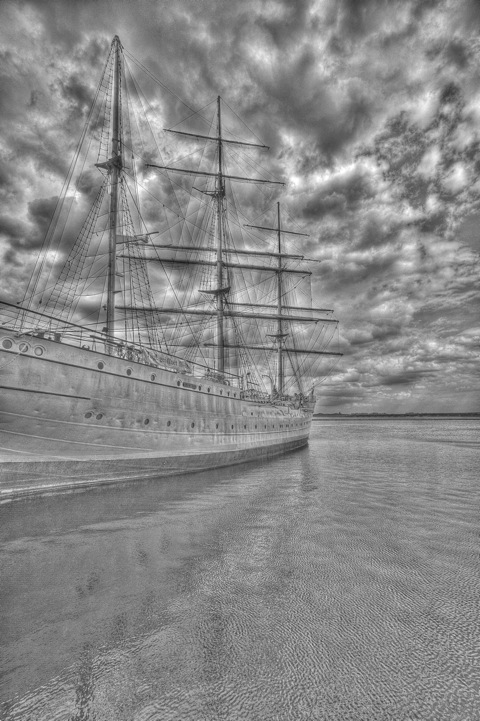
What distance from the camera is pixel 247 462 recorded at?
21.4 m

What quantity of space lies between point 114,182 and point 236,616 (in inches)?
719

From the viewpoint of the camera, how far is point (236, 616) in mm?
3928

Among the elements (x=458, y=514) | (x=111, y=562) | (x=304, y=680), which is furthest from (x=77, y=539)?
(x=458, y=514)

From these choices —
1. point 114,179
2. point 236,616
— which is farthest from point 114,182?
point 236,616

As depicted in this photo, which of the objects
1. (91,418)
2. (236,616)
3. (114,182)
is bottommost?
(236,616)

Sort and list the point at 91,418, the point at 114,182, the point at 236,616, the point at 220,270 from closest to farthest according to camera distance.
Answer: the point at 236,616 < the point at 91,418 < the point at 114,182 < the point at 220,270

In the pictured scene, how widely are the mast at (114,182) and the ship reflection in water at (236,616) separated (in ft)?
30.6

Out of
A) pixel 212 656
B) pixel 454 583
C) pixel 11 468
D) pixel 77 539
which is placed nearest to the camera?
pixel 212 656

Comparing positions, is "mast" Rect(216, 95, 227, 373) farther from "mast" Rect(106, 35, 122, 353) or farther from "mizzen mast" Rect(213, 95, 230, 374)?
"mast" Rect(106, 35, 122, 353)

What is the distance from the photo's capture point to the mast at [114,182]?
49.9 feet

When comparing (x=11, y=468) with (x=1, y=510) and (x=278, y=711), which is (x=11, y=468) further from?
(x=278, y=711)

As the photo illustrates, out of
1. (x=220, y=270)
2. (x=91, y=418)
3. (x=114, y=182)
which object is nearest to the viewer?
(x=91, y=418)

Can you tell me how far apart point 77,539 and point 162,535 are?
169 cm

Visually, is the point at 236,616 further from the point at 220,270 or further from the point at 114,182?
the point at 220,270
